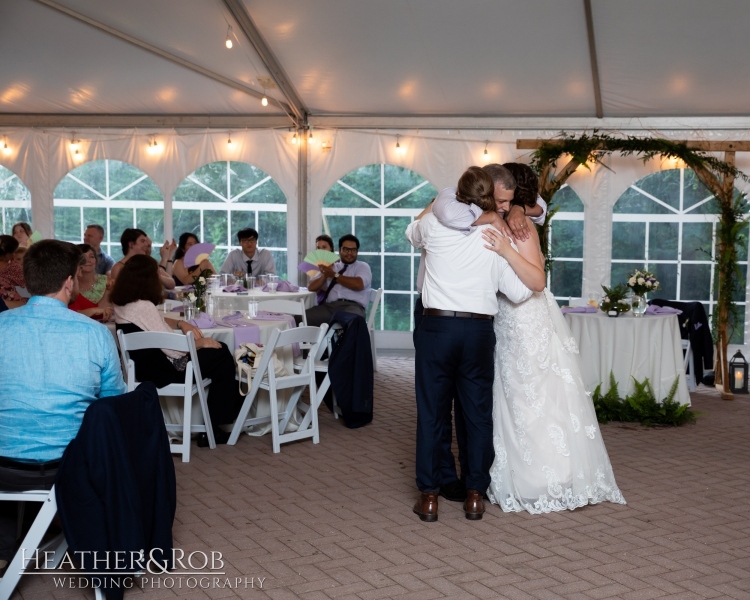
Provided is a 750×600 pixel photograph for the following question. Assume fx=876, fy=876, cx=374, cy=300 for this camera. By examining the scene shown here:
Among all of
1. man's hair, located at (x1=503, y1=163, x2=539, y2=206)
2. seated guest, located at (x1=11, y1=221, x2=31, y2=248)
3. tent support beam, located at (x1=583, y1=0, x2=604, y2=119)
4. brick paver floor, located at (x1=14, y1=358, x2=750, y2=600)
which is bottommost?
brick paver floor, located at (x1=14, y1=358, x2=750, y2=600)

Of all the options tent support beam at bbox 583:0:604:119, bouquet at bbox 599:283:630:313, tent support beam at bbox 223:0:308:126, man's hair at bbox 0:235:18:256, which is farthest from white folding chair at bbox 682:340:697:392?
man's hair at bbox 0:235:18:256

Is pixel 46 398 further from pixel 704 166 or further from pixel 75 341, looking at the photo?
pixel 704 166

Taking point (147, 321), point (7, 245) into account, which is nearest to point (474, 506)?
point (147, 321)

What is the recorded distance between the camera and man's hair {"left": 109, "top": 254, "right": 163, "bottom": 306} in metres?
5.52

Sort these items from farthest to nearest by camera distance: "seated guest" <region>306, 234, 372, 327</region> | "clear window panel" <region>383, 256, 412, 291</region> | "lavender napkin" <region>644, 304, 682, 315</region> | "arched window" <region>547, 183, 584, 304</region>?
1. "clear window panel" <region>383, 256, 412, 291</region>
2. "arched window" <region>547, 183, 584, 304</region>
3. "seated guest" <region>306, 234, 372, 327</region>
4. "lavender napkin" <region>644, 304, 682, 315</region>

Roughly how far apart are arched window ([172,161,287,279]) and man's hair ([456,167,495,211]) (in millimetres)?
6777

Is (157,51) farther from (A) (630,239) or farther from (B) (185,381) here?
(A) (630,239)

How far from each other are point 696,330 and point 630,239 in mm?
2021

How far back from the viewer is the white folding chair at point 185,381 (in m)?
5.21

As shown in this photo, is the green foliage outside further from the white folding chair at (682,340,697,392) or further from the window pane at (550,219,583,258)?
the window pane at (550,219,583,258)

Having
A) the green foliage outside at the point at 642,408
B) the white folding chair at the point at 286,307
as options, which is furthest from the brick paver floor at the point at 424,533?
the white folding chair at the point at 286,307

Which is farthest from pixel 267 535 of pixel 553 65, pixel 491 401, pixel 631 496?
pixel 553 65

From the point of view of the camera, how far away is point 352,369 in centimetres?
640

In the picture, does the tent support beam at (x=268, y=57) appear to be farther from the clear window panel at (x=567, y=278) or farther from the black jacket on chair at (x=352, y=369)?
the clear window panel at (x=567, y=278)
